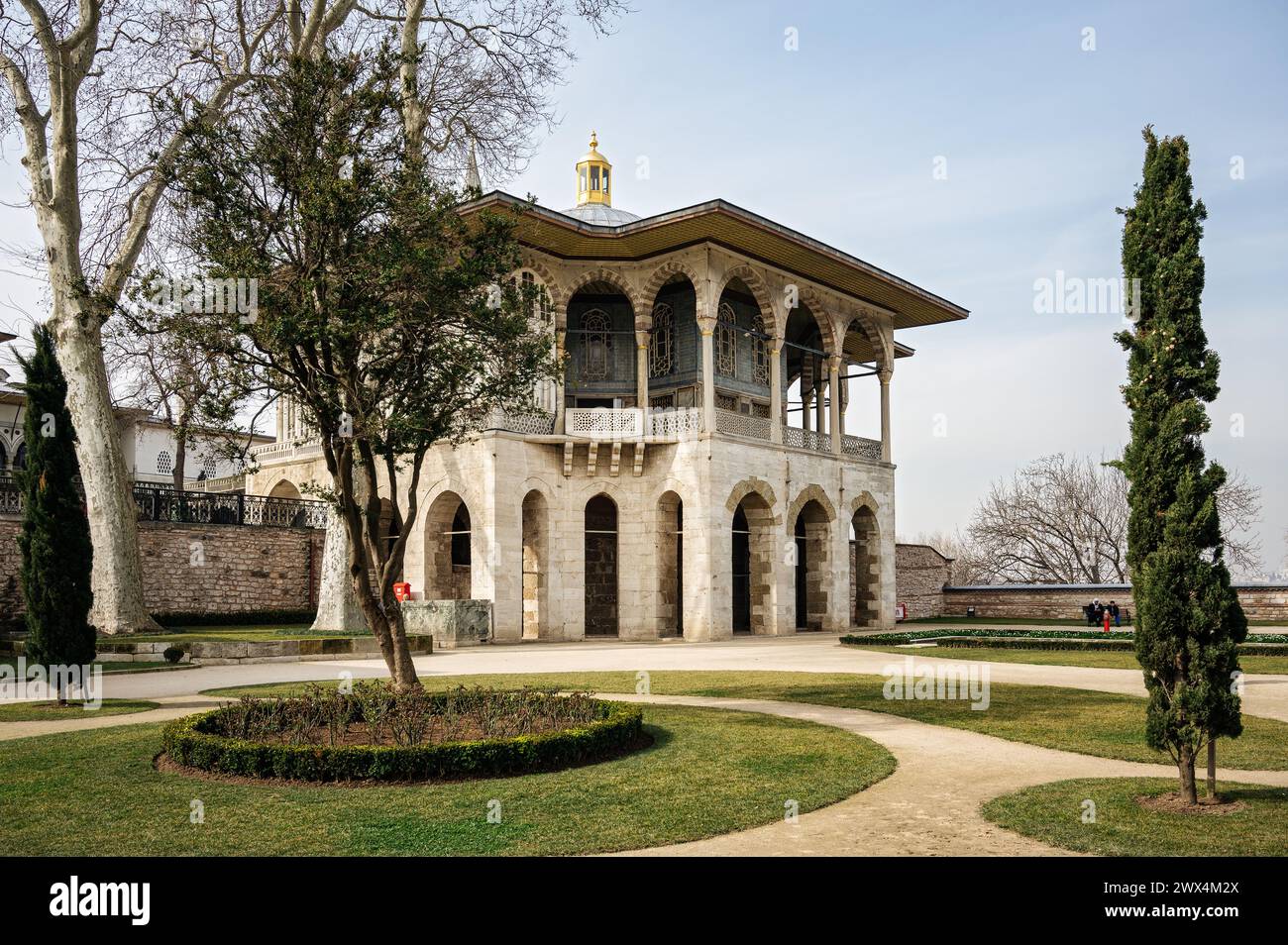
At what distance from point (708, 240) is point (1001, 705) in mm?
17415

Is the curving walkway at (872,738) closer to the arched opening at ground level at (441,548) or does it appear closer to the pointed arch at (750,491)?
the pointed arch at (750,491)

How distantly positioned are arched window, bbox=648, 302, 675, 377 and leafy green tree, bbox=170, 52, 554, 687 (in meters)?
19.3

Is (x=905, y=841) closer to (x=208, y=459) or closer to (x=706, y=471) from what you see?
(x=208, y=459)

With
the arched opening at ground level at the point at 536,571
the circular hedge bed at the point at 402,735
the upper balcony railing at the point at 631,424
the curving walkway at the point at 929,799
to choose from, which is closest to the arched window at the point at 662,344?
the upper balcony railing at the point at 631,424

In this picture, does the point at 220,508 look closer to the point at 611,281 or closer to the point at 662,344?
the point at 611,281

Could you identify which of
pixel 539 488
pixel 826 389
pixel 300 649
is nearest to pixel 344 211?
pixel 300 649

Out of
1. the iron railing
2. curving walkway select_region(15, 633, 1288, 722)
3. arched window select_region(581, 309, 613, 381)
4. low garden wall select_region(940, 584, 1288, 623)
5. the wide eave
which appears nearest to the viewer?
curving walkway select_region(15, 633, 1288, 722)

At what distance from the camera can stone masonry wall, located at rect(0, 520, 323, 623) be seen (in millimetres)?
25312

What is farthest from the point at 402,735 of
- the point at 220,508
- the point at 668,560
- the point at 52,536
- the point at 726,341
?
the point at 726,341

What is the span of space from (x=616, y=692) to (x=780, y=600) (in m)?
15.4

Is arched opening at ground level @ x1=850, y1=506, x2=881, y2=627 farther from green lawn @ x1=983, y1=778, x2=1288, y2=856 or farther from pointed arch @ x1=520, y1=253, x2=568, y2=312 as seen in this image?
green lawn @ x1=983, y1=778, x2=1288, y2=856

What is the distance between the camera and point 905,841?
5770 mm

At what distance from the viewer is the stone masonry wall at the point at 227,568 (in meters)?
25.3

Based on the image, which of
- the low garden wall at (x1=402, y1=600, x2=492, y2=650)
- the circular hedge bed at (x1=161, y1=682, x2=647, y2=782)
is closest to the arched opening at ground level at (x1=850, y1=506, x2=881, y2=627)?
the low garden wall at (x1=402, y1=600, x2=492, y2=650)
